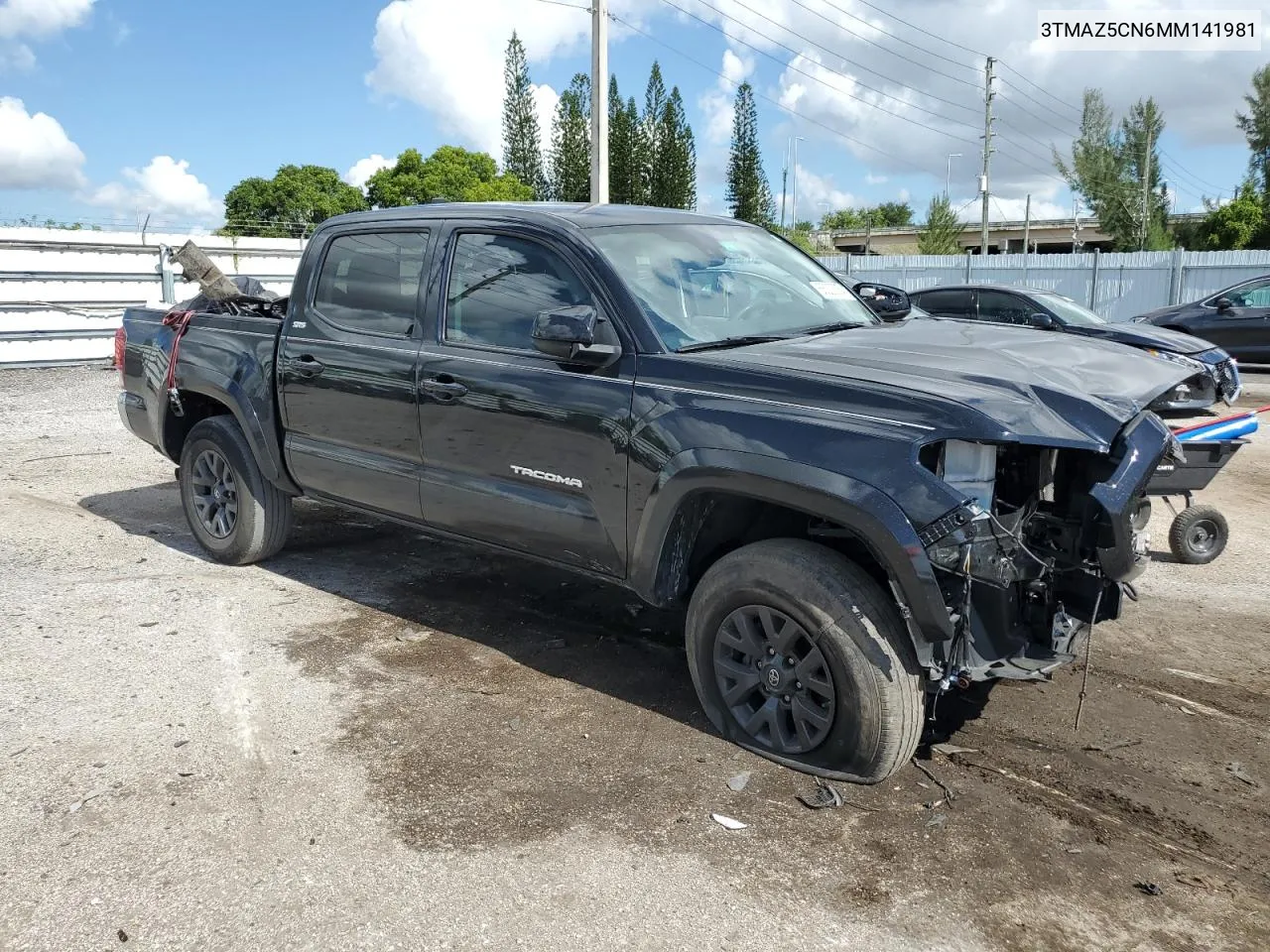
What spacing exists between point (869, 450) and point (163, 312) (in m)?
4.91

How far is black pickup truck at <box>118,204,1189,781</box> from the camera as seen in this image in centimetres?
324

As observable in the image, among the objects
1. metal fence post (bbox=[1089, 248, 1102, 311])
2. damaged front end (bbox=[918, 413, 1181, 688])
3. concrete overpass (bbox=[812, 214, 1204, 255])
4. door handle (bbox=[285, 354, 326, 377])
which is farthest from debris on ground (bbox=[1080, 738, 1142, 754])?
concrete overpass (bbox=[812, 214, 1204, 255])

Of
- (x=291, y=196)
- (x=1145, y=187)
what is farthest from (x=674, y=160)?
(x=291, y=196)

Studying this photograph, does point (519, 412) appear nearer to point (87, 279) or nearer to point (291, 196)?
point (87, 279)

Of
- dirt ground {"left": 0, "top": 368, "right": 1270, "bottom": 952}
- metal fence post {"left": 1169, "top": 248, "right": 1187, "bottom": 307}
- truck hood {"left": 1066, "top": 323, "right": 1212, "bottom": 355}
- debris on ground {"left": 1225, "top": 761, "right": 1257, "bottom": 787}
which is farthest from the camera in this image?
metal fence post {"left": 1169, "top": 248, "right": 1187, "bottom": 307}

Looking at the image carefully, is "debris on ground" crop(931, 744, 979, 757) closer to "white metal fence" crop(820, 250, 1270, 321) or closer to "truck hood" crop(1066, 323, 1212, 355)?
"truck hood" crop(1066, 323, 1212, 355)

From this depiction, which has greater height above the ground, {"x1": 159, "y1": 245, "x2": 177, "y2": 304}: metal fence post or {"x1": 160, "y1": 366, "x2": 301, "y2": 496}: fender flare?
{"x1": 159, "y1": 245, "x2": 177, "y2": 304}: metal fence post

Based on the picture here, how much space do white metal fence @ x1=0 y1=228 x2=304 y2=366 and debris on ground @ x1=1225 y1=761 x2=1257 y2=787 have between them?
54.6 ft

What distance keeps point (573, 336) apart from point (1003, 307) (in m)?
9.69

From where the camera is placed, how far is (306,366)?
207 inches

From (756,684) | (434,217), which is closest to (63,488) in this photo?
(434,217)

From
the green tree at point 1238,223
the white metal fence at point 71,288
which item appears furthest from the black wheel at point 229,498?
the green tree at point 1238,223

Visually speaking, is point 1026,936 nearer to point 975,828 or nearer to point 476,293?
point 975,828

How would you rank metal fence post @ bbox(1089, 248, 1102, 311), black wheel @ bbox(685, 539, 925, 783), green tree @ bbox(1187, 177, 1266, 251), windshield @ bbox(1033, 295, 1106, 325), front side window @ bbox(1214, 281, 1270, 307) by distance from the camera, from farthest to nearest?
green tree @ bbox(1187, 177, 1266, 251)
metal fence post @ bbox(1089, 248, 1102, 311)
front side window @ bbox(1214, 281, 1270, 307)
windshield @ bbox(1033, 295, 1106, 325)
black wheel @ bbox(685, 539, 925, 783)
